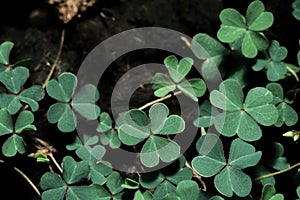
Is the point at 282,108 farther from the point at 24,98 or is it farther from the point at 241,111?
the point at 24,98

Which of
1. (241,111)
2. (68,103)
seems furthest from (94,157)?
(241,111)

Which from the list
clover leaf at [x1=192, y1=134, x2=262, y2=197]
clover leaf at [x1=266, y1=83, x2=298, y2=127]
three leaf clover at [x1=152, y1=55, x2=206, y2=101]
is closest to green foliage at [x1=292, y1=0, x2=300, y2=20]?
clover leaf at [x1=266, y1=83, x2=298, y2=127]

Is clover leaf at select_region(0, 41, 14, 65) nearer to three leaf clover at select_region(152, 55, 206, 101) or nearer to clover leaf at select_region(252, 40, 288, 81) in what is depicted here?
three leaf clover at select_region(152, 55, 206, 101)

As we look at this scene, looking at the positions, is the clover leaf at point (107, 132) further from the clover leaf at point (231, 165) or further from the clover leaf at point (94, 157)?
the clover leaf at point (231, 165)

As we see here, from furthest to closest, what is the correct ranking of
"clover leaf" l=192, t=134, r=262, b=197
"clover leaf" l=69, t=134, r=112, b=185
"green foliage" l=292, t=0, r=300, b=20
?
"green foliage" l=292, t=0, r=300, b=20, "clover leaf" l=69, t=134, r=112, b=185, "clover leaf" l=192, t=134, r=262, b=197

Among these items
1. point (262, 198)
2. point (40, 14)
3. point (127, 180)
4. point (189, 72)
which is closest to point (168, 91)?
point (189, 72)

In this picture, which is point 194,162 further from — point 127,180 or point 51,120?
point 51,120

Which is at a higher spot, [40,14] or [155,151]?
[40,14]

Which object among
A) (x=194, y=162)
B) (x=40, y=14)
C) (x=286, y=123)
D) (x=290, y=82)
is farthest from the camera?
(x=40, y=14)
